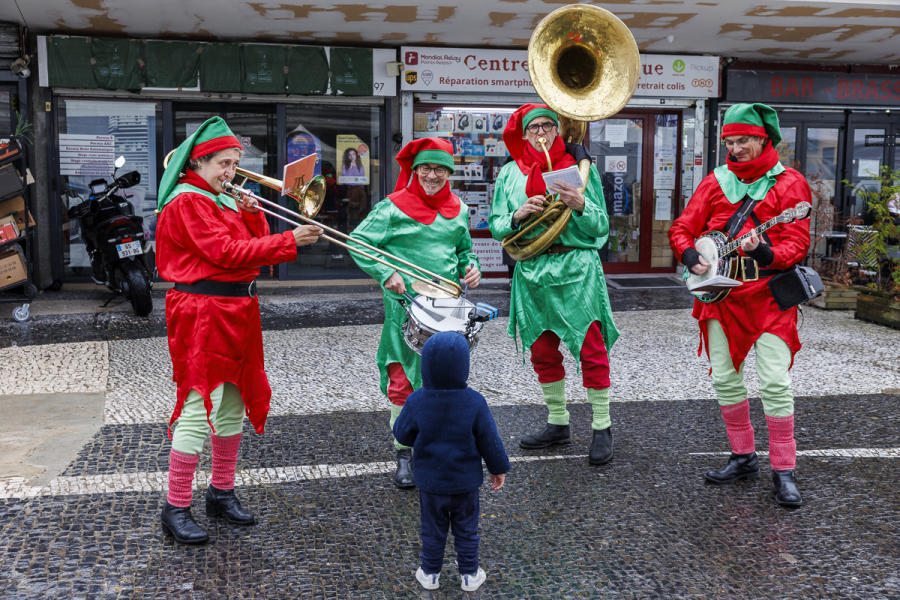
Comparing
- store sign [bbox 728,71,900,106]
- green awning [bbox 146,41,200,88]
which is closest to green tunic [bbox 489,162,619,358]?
green awning [bbox 146,41,200,88]

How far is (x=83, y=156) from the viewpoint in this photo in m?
11.1

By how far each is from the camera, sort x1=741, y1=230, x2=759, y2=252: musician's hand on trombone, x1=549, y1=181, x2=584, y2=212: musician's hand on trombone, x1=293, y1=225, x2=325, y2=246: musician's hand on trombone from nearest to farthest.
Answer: x1=293, y1=225, x2=325, y2=246: musician's hand on trombone, x1=741, y1=230, x2=759, y2=252: musician's hand on trombone, x1=549, y1=181, x2=584, y2=212: musician's hand on trombone

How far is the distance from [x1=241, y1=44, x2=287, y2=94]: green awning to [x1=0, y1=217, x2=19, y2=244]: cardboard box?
3.74 meters

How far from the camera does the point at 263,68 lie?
36.6ft

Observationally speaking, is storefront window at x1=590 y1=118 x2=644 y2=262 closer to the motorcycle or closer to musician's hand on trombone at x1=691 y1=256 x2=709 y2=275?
the motorcycle

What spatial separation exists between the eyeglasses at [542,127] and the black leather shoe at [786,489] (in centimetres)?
217

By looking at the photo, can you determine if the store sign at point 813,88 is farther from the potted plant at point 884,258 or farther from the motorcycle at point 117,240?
the motorcycle at point 117,240

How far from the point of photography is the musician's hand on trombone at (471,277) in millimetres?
4068

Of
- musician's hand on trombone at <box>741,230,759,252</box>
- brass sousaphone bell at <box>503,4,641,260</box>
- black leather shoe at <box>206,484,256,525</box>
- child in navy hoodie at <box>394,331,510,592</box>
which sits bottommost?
black leather shoe at <box>206,484,256,525</box>

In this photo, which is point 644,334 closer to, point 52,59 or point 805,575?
point 805,575

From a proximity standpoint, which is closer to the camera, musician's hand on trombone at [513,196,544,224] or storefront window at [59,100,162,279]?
musician's hand on trombone at [513,196,544,224]

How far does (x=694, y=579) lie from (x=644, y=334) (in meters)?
5.27

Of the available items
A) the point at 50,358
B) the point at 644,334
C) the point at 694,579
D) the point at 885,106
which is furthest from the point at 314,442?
the point at 885,106

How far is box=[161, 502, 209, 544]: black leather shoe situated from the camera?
Result: 3.45m
